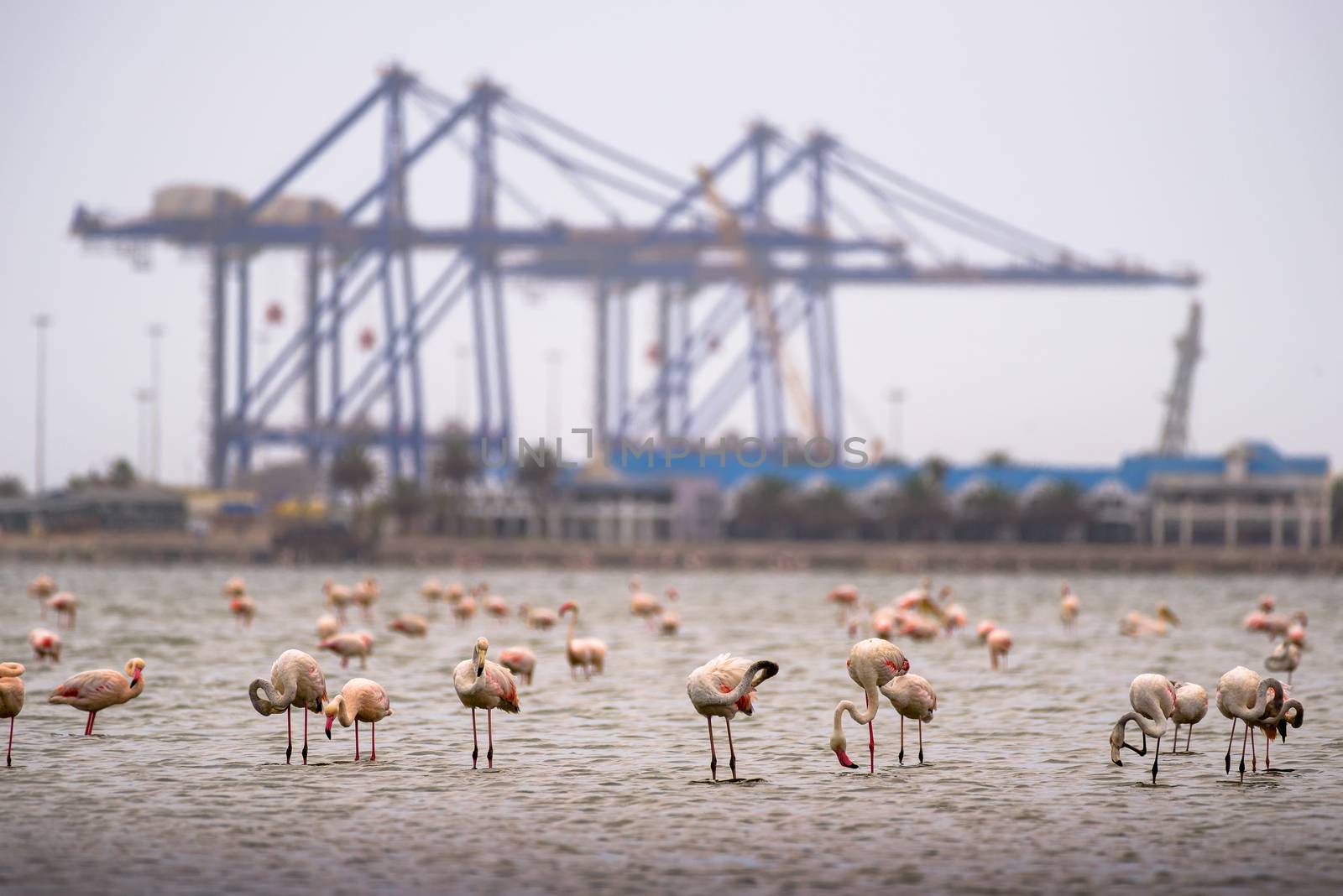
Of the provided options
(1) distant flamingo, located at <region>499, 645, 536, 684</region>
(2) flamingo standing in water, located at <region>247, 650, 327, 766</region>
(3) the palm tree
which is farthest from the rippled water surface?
(3) the palm tree

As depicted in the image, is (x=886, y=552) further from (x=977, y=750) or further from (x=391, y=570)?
(x=977, y=750)

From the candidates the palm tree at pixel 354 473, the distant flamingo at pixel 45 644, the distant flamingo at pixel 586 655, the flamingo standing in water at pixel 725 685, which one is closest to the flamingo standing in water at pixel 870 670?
the flamingo standing in water at pixel 725 685

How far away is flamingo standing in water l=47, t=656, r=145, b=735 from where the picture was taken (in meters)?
20.9

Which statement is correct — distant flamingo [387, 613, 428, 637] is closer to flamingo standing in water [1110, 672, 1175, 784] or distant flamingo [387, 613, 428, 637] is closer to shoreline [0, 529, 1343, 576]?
flamingo standing in water [1110, 672, 1175, 784]

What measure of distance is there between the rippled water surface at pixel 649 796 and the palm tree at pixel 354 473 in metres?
103

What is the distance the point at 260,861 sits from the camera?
1463cm

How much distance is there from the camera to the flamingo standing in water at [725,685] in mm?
18266

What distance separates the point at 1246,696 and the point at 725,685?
214 inches

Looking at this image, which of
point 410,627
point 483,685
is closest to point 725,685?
point 483,685

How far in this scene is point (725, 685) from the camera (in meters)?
18.5

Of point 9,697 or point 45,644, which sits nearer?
point 9,697

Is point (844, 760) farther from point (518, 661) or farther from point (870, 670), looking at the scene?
point (518, 661)

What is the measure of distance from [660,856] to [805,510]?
127 metres

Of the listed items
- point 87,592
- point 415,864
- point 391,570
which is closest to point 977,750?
point 415,864
